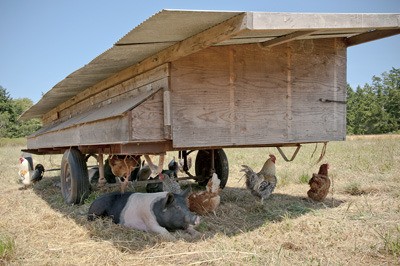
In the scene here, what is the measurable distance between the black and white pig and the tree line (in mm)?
52749

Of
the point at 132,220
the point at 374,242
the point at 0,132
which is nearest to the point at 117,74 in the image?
the point at 132,220

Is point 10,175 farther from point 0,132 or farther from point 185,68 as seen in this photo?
point 0,132

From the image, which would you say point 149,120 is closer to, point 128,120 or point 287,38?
point 128,120

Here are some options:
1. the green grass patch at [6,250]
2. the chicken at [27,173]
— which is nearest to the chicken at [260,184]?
the green grass patch at [6,250]

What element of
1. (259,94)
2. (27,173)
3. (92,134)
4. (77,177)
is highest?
(259,94)

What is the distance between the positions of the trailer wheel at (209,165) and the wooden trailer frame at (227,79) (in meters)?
A: 2.87

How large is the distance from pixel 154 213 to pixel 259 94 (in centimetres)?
208

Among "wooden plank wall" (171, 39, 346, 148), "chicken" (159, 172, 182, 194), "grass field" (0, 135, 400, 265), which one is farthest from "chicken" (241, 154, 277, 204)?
"wooden plank wall" (171, 39, 346, 148)

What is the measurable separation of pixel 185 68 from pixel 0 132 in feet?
167

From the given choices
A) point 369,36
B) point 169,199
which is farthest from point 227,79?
point 369,36

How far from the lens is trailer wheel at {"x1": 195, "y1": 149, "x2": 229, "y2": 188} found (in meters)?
7.79

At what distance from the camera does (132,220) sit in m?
4.90

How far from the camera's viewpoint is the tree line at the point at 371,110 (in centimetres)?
5392

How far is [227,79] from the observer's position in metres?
4.58
